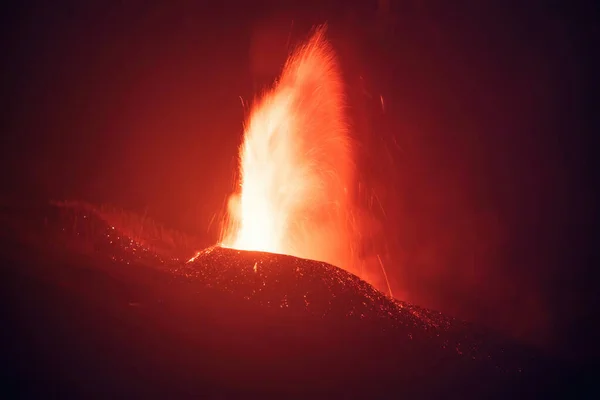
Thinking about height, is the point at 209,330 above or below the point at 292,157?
below

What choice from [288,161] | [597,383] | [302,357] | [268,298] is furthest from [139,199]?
[597,383]

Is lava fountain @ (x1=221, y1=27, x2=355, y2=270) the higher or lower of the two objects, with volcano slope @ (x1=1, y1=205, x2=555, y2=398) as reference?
higher

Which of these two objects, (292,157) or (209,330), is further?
(292,157)

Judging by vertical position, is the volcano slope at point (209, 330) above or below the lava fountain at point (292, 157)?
below

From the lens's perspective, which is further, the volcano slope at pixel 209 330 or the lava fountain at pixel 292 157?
the lava fountain at pixel 292 157
